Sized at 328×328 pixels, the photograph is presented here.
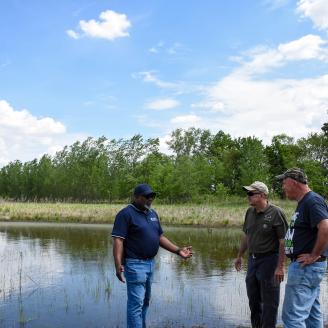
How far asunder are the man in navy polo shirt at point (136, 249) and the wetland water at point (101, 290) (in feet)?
5.55

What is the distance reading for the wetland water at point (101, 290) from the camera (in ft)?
24.0

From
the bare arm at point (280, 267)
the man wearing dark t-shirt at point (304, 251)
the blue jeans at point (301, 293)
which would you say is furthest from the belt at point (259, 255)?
the blue jeans at point (301, 293)

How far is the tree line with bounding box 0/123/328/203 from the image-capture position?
53.1 m

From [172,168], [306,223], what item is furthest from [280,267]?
[172,168]

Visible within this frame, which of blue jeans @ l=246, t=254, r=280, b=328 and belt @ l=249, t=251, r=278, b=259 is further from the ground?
belt @ l=249, t=251, r=278, b=259

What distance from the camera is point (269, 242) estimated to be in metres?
5.99

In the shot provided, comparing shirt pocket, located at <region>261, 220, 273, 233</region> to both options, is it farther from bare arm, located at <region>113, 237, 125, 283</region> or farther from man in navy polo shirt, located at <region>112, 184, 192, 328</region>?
bare arm, located at <region>113, 237, 125, 283</region>

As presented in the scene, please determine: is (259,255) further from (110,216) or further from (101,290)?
(110,216)

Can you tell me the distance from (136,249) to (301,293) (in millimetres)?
1877

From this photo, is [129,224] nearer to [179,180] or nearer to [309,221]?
[309,221]

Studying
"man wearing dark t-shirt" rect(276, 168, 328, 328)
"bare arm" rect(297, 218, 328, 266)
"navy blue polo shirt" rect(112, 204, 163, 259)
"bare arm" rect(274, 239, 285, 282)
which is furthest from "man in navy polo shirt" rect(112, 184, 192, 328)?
"bare arm" rect(297, 218, 328, 266)

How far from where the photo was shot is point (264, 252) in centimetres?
599

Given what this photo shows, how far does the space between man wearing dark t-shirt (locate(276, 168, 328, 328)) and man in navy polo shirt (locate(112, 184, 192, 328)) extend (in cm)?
160

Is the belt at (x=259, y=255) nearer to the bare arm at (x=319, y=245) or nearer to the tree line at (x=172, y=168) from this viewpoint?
the bare arm at (x=319, y=245)
